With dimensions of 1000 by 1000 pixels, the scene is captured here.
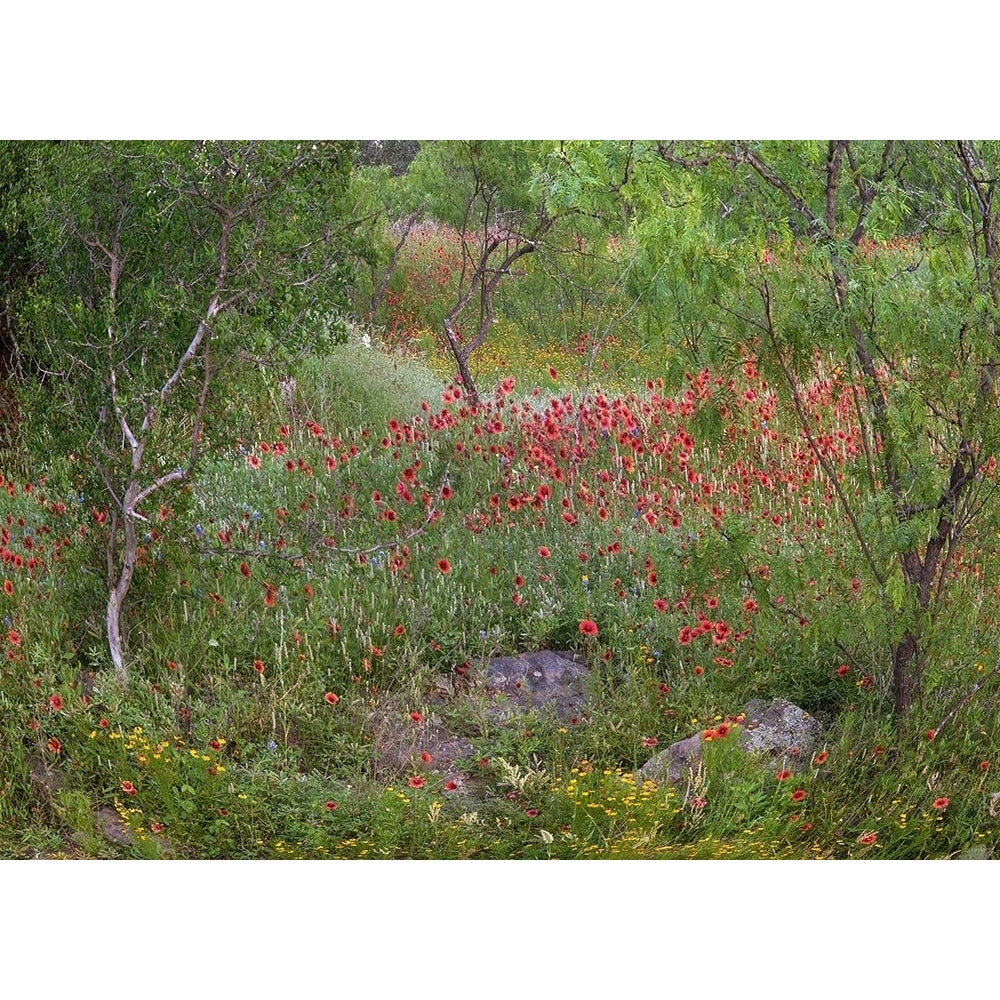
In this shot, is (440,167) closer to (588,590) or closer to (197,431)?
(197,431)

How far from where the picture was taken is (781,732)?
4348 mm

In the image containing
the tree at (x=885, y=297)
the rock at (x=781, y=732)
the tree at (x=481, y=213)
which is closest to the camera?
the tree at (x=885, y=297)

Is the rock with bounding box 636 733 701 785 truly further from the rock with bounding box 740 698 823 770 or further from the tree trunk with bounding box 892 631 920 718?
the tree trunk with bounding box 892 631 920 718

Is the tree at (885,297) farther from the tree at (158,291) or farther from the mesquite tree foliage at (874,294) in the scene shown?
the tree at (158,291)

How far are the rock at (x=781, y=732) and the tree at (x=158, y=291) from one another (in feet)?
6.75

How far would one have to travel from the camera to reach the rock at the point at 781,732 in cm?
432

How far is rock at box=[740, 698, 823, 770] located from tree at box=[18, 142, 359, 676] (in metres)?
2.06

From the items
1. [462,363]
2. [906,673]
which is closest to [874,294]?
[906,673]

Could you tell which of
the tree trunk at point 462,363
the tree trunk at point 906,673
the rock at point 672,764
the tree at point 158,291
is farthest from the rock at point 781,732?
the tree at point 158,291

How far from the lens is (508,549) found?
462cm

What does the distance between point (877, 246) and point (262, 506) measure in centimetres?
235

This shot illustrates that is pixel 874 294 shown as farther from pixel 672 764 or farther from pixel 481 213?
pixel 672 764

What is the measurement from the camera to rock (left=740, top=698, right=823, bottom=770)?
4.32 meters

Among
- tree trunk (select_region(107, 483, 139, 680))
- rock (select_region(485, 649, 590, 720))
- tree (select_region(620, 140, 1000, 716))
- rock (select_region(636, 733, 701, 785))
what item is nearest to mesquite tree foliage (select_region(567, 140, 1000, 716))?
tree (select_region(620, 140, 1000, 716))
